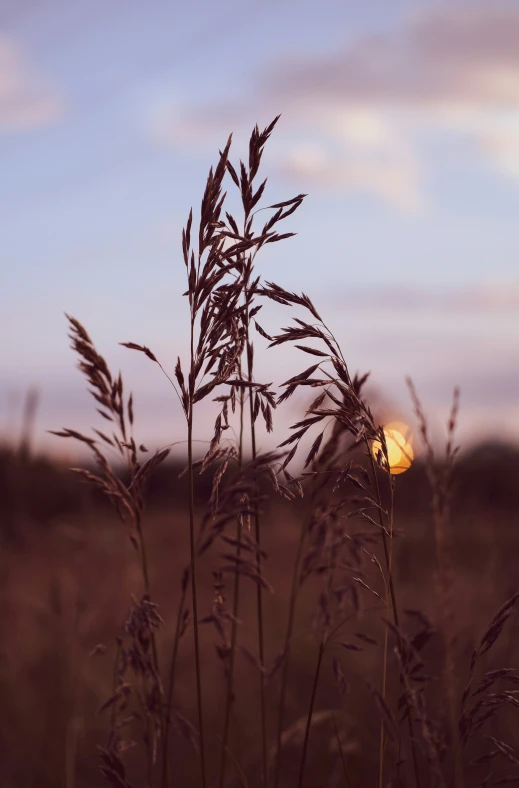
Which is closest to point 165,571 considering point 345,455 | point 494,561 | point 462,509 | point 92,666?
point 92,666

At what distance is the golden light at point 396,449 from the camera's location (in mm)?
1561

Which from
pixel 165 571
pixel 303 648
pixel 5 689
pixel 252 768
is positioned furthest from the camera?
pixel 165 571

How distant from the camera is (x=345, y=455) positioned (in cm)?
150

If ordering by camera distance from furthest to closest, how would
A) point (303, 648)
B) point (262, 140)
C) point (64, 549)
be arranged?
1. point (64, 549)
2. point (303, 648)
3. point (262, 140)

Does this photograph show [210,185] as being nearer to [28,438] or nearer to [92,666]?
[28,438]

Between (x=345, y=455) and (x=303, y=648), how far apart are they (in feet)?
13.2

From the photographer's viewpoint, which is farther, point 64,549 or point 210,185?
point 64,549

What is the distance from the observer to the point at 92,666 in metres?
5.33

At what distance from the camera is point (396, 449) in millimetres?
1658

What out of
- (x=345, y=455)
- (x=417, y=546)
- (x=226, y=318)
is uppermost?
(x=226, y=318)

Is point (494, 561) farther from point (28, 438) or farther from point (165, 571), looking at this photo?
point (165, 571)

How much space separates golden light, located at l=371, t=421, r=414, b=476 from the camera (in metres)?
1.56

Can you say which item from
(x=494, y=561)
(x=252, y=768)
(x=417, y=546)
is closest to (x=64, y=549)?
(x=417, y=546)

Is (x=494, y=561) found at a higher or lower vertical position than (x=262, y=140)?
lower
